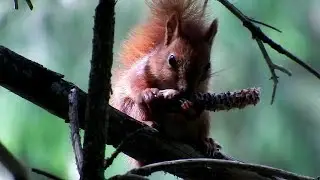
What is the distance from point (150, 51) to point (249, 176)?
1.90ft

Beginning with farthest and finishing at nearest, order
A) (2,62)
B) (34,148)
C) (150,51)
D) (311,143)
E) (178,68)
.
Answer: (311,143) < (34,148) < (150,51) < (178,68) < (2,62)

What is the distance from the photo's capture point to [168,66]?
1.46 metres

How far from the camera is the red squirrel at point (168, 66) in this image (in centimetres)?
135

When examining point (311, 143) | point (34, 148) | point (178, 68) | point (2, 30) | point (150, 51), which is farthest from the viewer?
point (311, 143)

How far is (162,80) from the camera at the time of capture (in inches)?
57.5

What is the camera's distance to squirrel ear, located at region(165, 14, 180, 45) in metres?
1.53

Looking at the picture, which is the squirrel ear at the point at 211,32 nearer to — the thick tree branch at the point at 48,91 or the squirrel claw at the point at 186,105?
the squirrel claw at the point at 186,105

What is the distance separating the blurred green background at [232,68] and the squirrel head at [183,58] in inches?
10.6

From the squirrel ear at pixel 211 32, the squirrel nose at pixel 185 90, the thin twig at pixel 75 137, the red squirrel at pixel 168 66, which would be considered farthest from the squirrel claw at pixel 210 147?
the thin twig at pixel 75 137

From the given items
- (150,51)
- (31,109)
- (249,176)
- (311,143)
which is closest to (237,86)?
(311,143)

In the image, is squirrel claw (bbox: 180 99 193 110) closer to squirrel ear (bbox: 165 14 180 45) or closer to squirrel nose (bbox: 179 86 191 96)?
squirrel nose (bbox: 179 86 191 96)

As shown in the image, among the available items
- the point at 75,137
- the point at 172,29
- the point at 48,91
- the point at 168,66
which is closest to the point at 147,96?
the point at 168,66

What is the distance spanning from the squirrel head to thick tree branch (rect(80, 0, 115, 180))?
0.78m

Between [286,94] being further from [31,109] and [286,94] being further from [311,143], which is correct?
[31,109]
